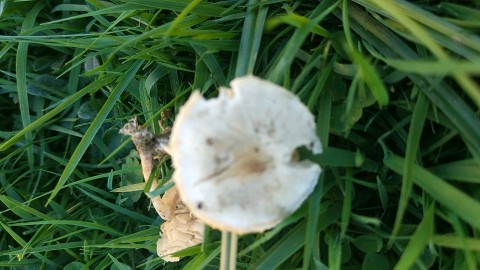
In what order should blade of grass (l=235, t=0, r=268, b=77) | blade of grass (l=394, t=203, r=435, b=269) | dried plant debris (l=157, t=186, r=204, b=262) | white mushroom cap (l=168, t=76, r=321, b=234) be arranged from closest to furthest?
1. white mushroom cap (l=168, t=76, r=321, b=234)
2. blade of grass (l=394, t=203, r=435, b=269)
3. blade of grass (l=235, t=0, r=268, b=77)
4. dried plant debris (l=157, t=186, r=204, b=262)

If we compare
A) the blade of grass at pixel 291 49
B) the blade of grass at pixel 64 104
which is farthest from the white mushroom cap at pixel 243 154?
the blade of grass at pixel 64 104

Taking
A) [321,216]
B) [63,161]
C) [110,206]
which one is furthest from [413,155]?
[63,161]

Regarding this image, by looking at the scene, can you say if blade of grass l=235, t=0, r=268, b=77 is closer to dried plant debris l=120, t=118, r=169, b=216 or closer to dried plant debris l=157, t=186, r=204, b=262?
dried plant debris l=120, t=118, r=169, b=216

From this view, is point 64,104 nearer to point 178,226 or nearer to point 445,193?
point 178,226

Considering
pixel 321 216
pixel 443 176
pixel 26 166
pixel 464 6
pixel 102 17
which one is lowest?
pixel 26 166

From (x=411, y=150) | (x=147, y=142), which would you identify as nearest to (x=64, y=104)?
(x=147, y=142)

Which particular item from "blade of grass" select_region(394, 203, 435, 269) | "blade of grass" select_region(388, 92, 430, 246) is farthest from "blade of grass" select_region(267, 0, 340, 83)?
"blade of grass" select_region(394, 203, 435, 269)

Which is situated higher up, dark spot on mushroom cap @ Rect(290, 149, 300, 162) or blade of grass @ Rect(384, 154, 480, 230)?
dark spot on mushroom cap @ Rect(290, 149, 300, 162)

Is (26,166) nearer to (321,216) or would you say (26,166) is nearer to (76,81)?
(76,81)
